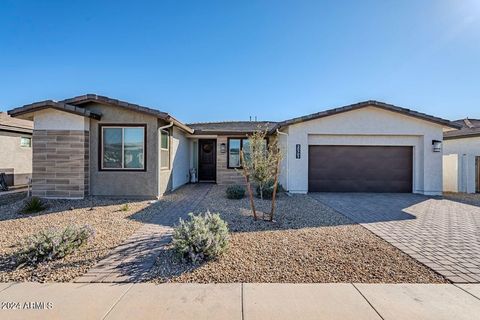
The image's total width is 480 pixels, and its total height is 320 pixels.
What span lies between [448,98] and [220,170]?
40.0ft

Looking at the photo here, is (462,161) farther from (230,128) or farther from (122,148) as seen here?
(122,148)

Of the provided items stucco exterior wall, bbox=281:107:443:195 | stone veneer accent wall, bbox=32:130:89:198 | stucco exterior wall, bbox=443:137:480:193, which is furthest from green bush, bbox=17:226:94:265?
stucco exterior wall, bbox=443:137:480:193

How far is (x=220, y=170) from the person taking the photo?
49.2ft

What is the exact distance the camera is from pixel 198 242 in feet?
13.9

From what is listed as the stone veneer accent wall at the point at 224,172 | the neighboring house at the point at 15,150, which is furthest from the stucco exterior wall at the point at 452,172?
the neighboring house at the point at 15,150

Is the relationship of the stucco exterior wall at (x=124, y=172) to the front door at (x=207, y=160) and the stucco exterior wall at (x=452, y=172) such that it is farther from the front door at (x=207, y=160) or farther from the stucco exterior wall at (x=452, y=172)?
the stucco exterior wall at (x=452, y=172)

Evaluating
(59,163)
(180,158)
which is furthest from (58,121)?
(180,158)

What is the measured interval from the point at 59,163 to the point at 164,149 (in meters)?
3.74

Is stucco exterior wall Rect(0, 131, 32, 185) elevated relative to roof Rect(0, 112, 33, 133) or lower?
lower

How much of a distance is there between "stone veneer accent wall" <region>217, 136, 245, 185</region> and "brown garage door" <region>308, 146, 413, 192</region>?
4.52m

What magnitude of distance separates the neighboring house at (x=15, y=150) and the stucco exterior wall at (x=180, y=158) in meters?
8.67

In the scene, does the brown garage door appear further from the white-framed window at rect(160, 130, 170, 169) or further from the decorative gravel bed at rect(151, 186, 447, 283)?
the white-framed window at rect(160, 130, 170, 169)

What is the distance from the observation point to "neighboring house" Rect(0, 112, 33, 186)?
43.6ft

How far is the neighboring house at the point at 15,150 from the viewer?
43.6ft
